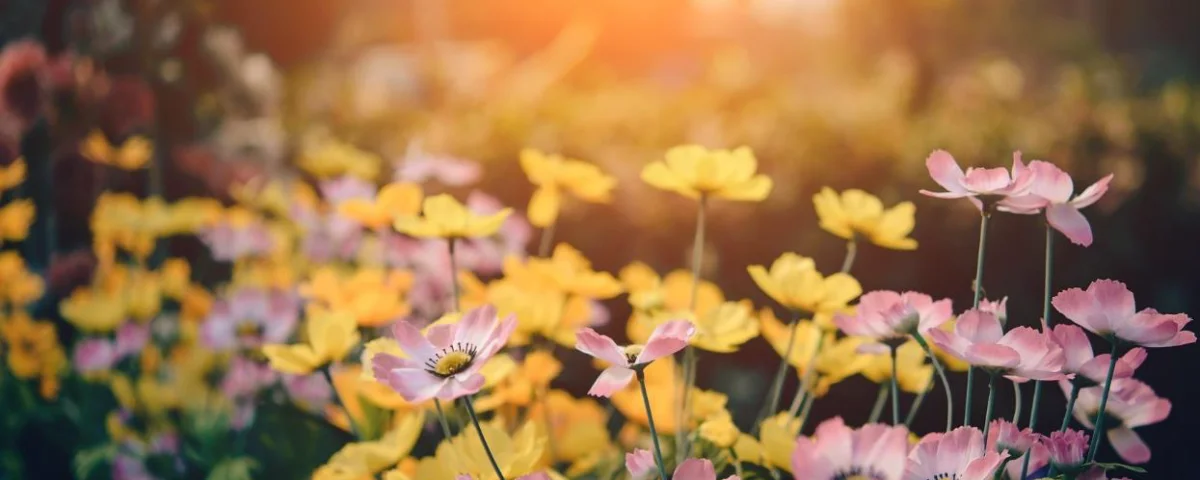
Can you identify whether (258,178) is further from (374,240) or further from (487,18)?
(487,18)

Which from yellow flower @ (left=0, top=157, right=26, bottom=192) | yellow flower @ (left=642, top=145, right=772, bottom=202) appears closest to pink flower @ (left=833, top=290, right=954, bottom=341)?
yellow flower @ (left=642, top=145, right=772, bottom=202)

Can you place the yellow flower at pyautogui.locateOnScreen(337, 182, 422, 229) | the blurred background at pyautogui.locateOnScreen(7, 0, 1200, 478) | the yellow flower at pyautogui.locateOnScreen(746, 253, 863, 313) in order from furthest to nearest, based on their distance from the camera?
the blurred background at pyautogui.locateOnScreen(7, 0, 1200, 478)
the yellow flower at pyautogui.locateOnScreen(337, 182, 422, 229)
the yellow flower at pyautogui.locateOnScreen(746, 253, 863, 313)

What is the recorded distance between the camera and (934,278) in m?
2.47

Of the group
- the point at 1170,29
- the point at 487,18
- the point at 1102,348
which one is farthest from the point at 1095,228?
the point at 487,18

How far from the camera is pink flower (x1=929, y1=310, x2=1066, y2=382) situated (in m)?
0.60

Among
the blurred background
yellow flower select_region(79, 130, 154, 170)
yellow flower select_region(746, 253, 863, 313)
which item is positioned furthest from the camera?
the blurred background

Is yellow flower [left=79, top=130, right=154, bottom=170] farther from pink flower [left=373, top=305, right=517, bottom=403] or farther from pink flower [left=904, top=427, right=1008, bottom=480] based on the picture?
pink flower [left=904, top=427, right=1008, bottom=480]

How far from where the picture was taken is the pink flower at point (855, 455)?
0.56m

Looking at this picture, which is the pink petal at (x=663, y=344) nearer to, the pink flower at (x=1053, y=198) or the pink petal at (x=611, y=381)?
the pink petal at (x=611, y=381)

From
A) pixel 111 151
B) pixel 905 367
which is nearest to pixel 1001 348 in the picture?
pixel 905 367

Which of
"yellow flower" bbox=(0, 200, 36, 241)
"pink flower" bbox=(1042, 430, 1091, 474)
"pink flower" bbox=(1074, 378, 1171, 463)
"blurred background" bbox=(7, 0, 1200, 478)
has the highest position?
"pink flower" bbox=(1042, 430, 1091, 474)

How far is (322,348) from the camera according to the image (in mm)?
855

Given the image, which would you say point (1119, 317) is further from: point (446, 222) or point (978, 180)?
point (446, 222)

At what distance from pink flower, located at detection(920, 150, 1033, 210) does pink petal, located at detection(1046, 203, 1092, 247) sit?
3 cm
